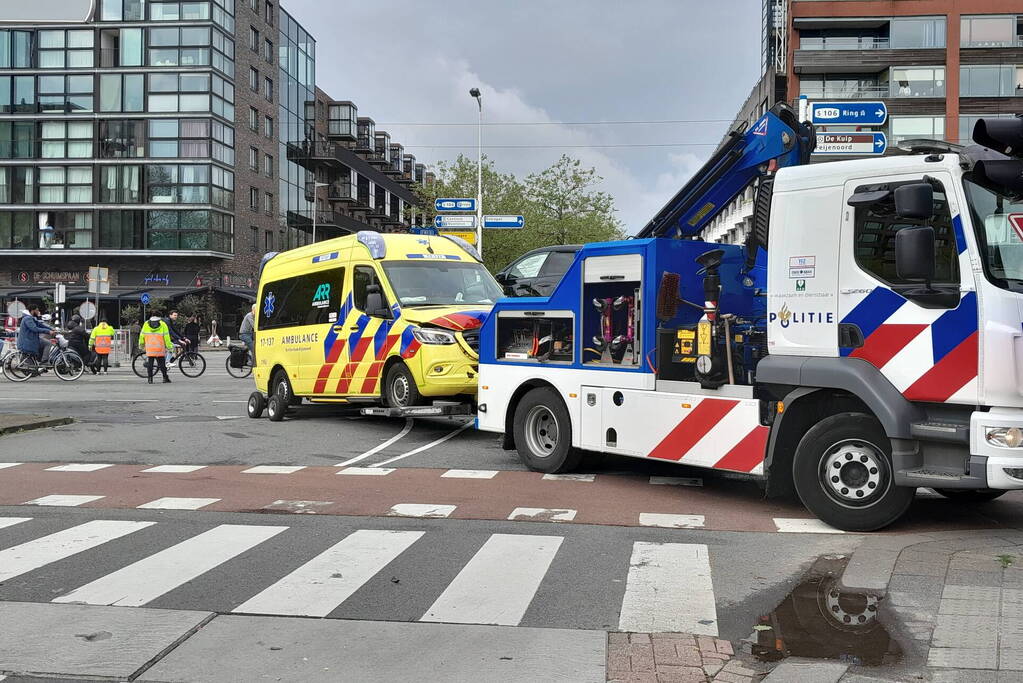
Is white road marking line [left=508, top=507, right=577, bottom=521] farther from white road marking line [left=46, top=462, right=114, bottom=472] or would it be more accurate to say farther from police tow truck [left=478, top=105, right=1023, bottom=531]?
white road marking line [left=46, top=462, right=114, bottom=472]

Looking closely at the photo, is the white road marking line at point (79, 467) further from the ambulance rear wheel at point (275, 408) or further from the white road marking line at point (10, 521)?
the ambulance rear wheel at point (275, 408)

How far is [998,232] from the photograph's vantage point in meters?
6.54

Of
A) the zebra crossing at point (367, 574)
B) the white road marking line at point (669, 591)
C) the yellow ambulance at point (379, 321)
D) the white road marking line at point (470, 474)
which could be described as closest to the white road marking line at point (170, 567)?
the zebra crossing at point (367, 574)

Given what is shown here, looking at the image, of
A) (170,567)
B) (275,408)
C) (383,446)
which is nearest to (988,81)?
(275,408)

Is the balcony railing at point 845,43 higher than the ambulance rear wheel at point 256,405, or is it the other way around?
the balcony railing at point 845,43

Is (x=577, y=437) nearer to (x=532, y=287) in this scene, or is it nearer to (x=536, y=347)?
(x=536, y=347)

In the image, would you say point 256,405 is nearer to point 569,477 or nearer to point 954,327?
point 569,477

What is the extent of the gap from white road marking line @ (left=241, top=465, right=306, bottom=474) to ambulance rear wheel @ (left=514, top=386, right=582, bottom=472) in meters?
2.32

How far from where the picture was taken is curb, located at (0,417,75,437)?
44.7 ft

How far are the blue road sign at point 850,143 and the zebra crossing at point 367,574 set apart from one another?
5.23 meters

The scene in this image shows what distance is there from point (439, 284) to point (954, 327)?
7999 mm

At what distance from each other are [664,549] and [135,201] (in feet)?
185

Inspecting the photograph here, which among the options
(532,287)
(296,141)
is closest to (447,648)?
(532,287)

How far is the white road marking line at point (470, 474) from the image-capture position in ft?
31.9
